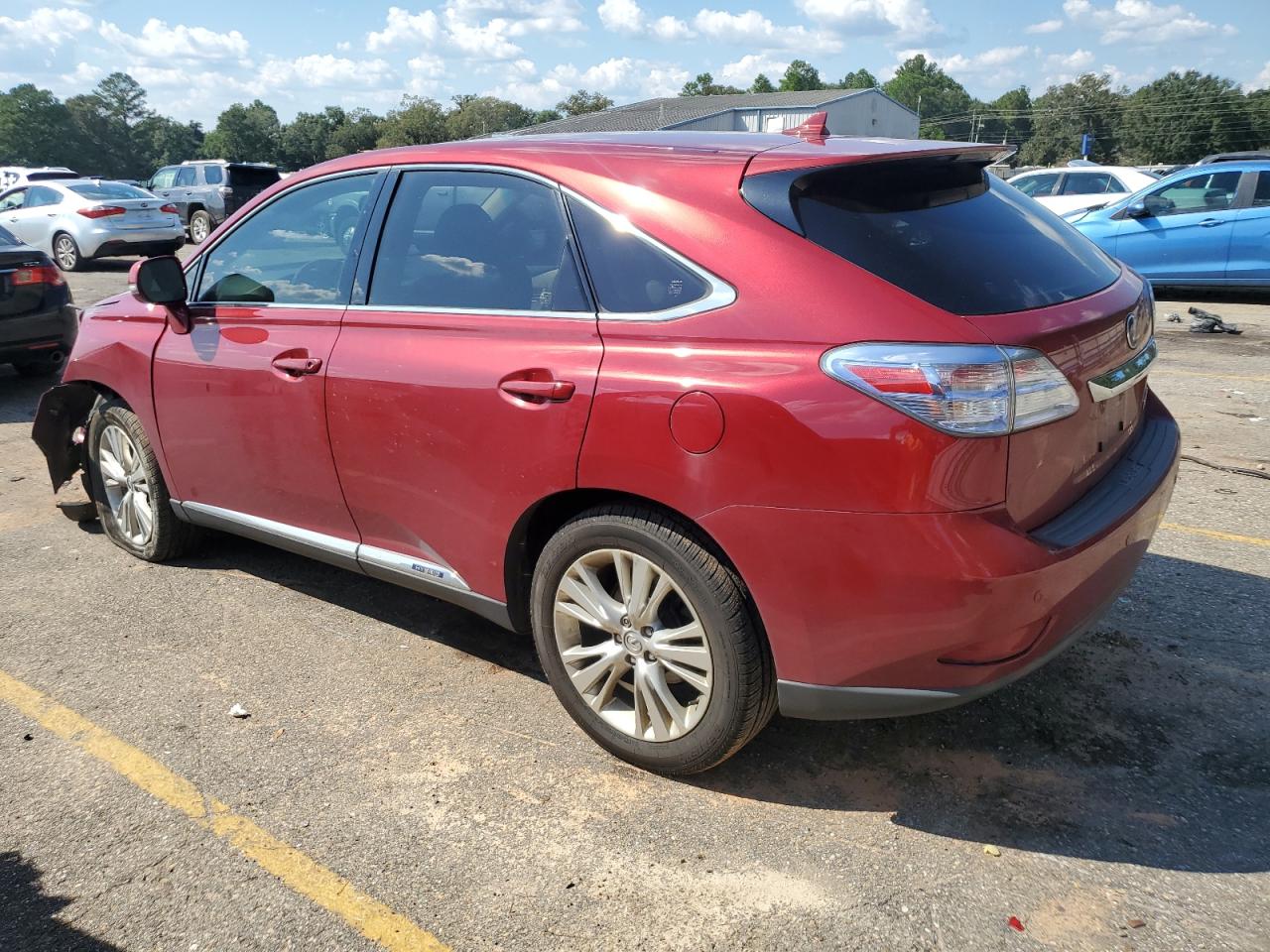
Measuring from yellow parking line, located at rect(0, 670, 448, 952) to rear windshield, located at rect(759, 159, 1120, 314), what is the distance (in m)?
1.98

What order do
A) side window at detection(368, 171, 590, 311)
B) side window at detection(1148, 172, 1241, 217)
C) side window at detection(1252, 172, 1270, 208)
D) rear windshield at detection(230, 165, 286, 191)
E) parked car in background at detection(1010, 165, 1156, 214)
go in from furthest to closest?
rear windshield at detection(230, 165, 286, 191)
parked car in background at detection(1010, 165, 1156, 214)
side window at detection(1148, 172, 1241, 217)
side window at detection(1252, 172, 1270, 208)
side window at detection(368, 171, 590, 311)

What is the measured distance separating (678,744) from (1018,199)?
2046 millimetres

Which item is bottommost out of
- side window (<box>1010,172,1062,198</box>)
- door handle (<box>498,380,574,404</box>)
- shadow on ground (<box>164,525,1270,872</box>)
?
shadow on ground (<box>164,525,1270,872</box>)

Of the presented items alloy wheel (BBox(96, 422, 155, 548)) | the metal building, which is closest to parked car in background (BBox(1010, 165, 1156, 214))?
alloy wheel (BBox(96, 422, 155, 548))

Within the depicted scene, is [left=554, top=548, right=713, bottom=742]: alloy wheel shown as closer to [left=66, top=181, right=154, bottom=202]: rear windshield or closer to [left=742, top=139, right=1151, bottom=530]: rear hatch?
[left=742, top=139, right=1151, bottom=530]: rear hatch

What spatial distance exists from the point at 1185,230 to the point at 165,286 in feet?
38.5

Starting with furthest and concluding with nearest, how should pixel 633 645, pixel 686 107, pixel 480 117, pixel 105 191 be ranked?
pixel 480 117, pixel 686 107, pixel 105 191, pixel 633 645

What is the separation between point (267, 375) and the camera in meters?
3.72

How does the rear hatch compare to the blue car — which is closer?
the rear hatch

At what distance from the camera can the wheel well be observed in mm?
2889

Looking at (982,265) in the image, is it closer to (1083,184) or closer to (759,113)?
(1083,184)

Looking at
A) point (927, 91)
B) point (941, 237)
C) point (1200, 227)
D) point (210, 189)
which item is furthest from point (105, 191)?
point (927, 91)

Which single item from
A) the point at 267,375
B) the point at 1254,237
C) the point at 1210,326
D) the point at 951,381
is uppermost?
the point at 951,381

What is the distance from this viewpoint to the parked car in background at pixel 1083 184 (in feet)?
49.2
